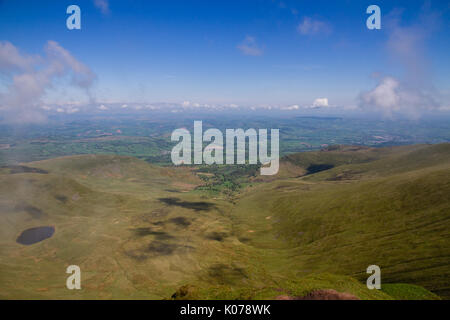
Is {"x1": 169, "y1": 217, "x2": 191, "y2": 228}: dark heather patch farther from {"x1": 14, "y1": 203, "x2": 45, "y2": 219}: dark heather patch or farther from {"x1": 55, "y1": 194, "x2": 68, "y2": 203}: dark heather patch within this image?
{"x1": 55, "y1": 194, "x2": 68, "y2": 203}: dark heather patch

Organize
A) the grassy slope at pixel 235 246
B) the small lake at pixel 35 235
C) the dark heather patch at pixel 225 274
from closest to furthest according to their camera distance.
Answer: the grassy slope at pixel 235 246 < the dark heather patch at pixel 225 274 < the small lake at pixel 35 235

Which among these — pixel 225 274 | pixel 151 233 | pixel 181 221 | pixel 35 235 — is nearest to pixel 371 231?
pixel 225 274

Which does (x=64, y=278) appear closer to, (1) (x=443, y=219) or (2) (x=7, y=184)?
(2) (x=7, y=184)

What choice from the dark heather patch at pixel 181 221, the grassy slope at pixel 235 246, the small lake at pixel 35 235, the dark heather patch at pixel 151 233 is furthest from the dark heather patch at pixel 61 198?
the dark heather patch at pixel 181 221

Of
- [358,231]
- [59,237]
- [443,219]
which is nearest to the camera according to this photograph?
[443,219]

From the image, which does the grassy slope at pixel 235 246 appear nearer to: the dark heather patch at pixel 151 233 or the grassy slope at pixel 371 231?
the grassy slope at pixel 371 231

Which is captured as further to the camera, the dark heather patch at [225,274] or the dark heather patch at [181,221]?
the dark heather patch at [181,221]
